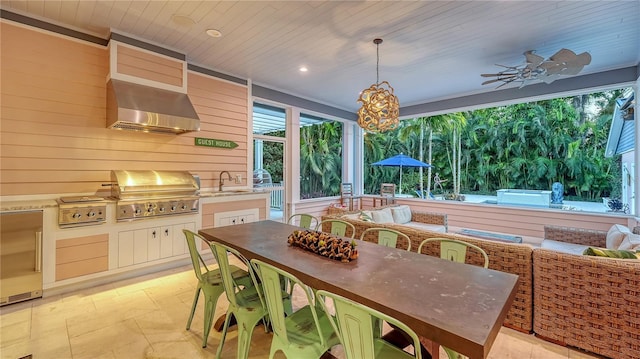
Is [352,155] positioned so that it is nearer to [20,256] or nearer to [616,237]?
[616,237]

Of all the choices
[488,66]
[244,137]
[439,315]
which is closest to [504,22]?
[488,66]

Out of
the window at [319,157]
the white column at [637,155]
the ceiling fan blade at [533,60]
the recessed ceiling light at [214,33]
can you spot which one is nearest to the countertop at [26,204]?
the recessed ceiling light at [214,33]

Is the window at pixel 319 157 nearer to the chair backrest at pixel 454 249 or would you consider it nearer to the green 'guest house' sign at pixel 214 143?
the green 'guest house' sign at pixel 214 143

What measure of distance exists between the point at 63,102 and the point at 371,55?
12.8 feet

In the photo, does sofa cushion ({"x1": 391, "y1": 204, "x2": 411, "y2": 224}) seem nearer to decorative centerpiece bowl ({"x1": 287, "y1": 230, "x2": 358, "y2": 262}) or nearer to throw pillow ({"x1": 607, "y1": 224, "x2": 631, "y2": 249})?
throw pillow ({"x1": 607, "y1": 224, "x2": 631, "y2": 249})

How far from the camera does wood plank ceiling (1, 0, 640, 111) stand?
2797mm

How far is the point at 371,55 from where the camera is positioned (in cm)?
396

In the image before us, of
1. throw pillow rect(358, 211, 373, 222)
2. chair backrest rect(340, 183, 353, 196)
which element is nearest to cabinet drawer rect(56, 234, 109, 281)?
throw pillow rect(358, 211, 373, 222)

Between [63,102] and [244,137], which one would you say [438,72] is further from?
[63,102]

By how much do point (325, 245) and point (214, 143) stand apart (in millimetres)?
3292

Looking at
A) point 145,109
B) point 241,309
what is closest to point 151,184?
point 145,109

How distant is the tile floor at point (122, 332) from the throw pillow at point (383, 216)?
227 cm

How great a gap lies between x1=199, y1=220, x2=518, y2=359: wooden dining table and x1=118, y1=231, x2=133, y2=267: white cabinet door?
6.33ft

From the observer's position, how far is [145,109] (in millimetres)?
3270
